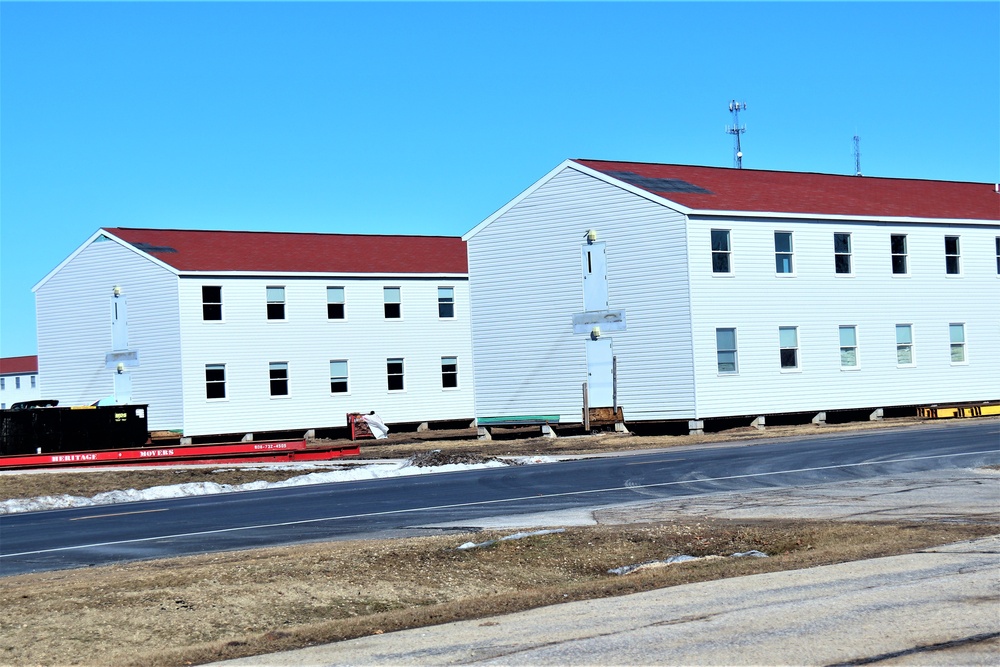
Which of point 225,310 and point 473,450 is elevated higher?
point 225,310

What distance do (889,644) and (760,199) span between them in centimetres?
3495

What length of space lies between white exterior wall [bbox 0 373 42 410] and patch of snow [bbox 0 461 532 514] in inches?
3577

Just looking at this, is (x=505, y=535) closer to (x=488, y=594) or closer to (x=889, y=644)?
(x=488, y=594)

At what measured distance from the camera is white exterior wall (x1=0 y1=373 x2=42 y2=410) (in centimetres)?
11356

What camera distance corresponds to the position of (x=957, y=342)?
144ft

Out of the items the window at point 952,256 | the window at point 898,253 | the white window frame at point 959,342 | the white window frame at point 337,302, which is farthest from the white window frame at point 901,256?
the white window frame at point 337,302

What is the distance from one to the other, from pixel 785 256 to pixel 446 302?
57.6 feet

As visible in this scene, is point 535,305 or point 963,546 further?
point 535,305

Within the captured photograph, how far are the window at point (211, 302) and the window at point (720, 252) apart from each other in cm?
2004

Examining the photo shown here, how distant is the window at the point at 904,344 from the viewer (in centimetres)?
4259

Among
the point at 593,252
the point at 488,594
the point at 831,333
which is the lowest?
the point at 488,594

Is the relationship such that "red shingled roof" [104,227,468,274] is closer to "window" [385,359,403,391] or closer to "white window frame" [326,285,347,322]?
"white window frame" [326,285,347,322]

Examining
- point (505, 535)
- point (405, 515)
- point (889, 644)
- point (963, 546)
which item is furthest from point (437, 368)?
point (889, 644)

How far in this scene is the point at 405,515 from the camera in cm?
1878
